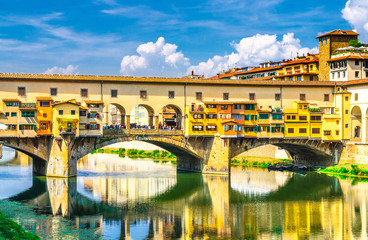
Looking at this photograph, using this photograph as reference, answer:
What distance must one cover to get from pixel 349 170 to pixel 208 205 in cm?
2034

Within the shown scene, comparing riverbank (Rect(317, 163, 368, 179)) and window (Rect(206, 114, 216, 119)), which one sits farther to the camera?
riverbank (Rect(317, 163, 368, 179))

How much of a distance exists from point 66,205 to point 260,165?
101ft

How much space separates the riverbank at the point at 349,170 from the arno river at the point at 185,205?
1792mm

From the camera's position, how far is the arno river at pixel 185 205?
95.5ft

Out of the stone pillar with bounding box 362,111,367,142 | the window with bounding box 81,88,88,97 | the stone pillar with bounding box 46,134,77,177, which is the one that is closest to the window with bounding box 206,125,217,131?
the window with bounding box 81,88,88,97

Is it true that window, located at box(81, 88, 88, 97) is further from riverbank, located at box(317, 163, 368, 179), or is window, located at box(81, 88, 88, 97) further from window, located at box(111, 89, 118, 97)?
riverbank, located at box(317, 163, 368, 179)

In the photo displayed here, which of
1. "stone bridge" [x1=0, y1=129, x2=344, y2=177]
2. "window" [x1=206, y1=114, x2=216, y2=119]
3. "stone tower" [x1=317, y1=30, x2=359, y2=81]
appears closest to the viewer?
"stone bridge" [x1=0, y1=129, x2=344, y2=177]

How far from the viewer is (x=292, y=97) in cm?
5350

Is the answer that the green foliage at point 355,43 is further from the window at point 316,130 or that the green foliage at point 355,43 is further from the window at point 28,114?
the window at point 28,114

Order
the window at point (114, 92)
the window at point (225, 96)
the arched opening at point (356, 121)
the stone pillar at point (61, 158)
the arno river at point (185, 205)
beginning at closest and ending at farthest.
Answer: the arno river at point (185, 205) < the stone pillar at point (61, 158) < the window at point (114, 92) < the window at point (225, 96) < the arched opening at point (356, 121)

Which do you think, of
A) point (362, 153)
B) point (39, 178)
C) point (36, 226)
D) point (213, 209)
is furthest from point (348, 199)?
point (39, 178)

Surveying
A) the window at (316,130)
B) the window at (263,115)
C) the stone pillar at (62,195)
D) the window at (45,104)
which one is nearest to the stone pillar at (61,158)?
the stone pillar at (62,195)

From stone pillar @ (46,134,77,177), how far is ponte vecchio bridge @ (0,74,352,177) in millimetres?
83

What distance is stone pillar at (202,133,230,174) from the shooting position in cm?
4959
